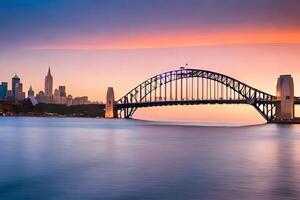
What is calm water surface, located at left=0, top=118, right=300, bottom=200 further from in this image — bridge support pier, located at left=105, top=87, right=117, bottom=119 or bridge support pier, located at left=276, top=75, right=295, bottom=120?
bridge support pier, located at left=105, top=87, right=117, bottom=119

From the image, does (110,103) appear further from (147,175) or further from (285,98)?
(147,175)

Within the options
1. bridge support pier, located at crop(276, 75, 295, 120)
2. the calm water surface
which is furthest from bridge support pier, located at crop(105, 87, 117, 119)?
the calm water surface

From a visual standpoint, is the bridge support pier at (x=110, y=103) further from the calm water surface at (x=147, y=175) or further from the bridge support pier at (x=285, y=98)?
the calm water surface at (x=147, y=175)

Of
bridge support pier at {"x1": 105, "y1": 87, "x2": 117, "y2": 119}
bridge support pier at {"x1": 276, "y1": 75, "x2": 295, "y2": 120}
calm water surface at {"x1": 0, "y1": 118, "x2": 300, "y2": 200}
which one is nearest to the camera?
calm water surface at {"x1": 0, "y1": 118, "x2": 300, "y2": 200}

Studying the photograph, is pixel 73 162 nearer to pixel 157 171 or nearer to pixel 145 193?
pixel 157 171

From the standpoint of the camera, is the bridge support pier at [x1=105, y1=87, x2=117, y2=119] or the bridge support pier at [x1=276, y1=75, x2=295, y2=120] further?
the bridge support pier at [x1=105, y1=87, x2=117, y2=119]

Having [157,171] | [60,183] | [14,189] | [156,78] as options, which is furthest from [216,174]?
[156,78]

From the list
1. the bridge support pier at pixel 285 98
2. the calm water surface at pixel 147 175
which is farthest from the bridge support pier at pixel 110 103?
the calm water surface at pixel 147 175

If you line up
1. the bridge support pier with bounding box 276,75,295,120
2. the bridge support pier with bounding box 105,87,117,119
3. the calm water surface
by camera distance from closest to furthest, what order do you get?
1. the calm water surface
2. the bridge support pier with bounding box 276,75,295,120
3. the bridge support pier with bounding box 105,87,117,119

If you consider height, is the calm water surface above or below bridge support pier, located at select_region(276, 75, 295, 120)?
below
